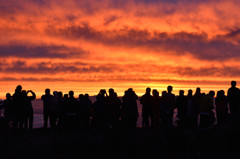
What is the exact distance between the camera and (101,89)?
15086 mm

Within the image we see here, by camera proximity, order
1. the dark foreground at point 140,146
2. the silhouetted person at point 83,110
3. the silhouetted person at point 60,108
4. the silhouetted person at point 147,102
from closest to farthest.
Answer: the dark foreground at point 140,146, the silhouetted person at point 60,108, the silhouetted person at point 147,102, the silhouetted person at point 83,110

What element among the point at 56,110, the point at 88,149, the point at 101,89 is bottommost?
the point at 88,149

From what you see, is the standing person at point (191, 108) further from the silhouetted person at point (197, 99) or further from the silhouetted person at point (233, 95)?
the silhouetted person at point (233, 95)

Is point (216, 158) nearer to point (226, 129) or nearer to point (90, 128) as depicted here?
point (226, 129)

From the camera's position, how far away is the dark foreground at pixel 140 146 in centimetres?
931

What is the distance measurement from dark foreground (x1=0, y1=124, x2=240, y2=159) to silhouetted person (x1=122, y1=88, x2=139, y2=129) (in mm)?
3211

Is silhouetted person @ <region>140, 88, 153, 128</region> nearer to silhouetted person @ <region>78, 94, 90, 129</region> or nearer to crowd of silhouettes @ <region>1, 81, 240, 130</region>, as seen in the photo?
crowd of silhouettes @ <region>1, 81, 240, 130</region>

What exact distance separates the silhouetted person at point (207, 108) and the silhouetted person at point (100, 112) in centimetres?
439

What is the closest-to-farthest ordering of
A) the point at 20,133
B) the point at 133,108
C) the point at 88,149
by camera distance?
the point at 88,149
the point at 20,133
the point at 133,108

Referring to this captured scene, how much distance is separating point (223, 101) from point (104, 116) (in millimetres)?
5472

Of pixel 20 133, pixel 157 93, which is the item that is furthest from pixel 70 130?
pixel 157 93

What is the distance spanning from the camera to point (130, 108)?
15031 mm

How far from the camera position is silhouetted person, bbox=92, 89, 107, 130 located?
15.2 m

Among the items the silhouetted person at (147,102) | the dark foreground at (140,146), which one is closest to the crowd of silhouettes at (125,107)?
the silhouetted person at (147,102)
